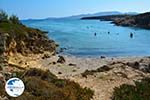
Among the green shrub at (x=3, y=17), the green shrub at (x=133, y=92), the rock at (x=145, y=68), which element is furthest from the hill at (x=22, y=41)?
the green shrub at (x=133, y=92)

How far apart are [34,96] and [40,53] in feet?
101

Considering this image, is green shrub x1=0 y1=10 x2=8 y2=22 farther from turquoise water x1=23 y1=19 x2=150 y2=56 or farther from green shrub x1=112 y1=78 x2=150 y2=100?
green shrub x1=112 y1=78 x2=150 y2=100

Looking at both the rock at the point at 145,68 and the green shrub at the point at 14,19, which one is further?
the green shrub at the point at 14,19

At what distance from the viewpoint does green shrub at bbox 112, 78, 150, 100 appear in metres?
17.4

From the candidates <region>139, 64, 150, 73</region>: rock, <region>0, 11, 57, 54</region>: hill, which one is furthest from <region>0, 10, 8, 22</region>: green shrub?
<region>139, 64, 150, 73</region>: rock

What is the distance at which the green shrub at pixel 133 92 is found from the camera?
17.4 m

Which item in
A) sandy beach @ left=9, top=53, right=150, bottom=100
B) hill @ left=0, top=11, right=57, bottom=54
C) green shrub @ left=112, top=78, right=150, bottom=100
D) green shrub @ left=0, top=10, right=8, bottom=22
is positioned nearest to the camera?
green shrub @ left=112, top=78, right=150, bottom=100

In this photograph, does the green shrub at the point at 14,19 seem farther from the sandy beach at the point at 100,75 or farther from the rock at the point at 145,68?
the rock at the point at 145,68

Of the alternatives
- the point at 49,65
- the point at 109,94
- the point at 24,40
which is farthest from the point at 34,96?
the point at 24,40

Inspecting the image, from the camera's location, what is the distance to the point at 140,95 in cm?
1775

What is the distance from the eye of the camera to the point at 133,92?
727 inches

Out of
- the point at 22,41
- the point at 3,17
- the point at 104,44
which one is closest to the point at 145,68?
the point at 22,41

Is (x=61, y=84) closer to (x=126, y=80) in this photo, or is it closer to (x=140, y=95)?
(x=140, y=95)

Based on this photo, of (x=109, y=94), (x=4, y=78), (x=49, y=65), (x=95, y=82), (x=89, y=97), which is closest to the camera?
(x=4, y=78)
